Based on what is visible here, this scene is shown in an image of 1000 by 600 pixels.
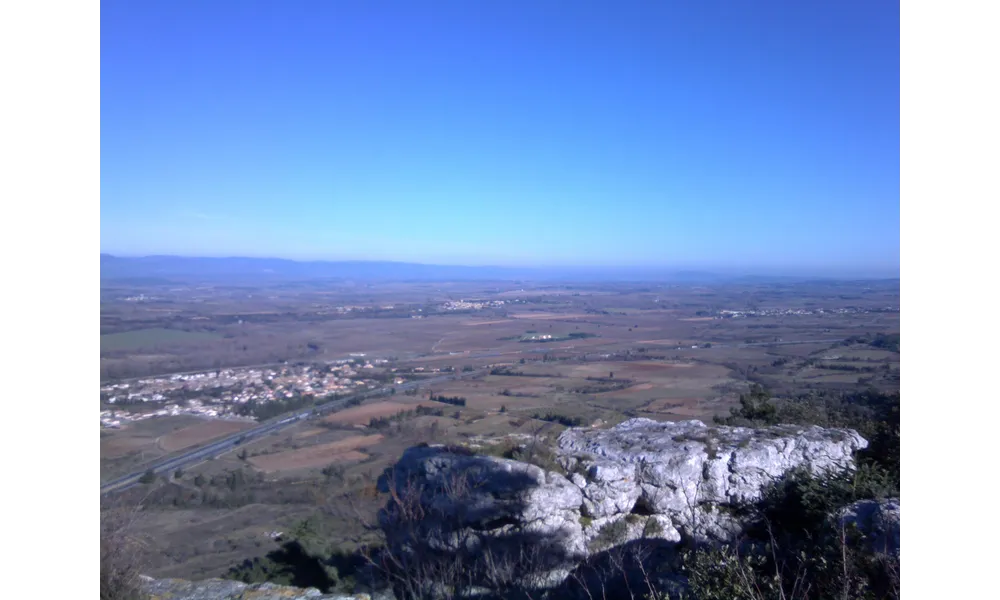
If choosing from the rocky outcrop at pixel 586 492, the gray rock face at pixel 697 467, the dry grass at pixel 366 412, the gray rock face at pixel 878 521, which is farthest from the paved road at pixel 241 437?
the gray rock face at pixel 878 521

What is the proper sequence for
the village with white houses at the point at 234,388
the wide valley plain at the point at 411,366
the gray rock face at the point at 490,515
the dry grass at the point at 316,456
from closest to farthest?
the wide valley plain at the point at 411,366 → the gray rock face at the point at 490,515 → the village with white houses at the point at 234,388 → the dry grass at the point at 316,456

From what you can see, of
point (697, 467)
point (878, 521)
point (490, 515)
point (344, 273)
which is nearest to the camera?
point (878, 521)

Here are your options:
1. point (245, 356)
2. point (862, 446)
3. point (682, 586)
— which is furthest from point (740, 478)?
point (245, 356)

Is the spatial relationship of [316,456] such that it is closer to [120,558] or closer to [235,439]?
[235,439]

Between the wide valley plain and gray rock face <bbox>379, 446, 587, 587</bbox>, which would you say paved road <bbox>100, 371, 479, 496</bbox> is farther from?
gray rock face <bbox>379, 446, 587, 587</bbox>

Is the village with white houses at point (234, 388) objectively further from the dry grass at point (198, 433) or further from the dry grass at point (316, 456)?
the dry grass at point (316, 456)

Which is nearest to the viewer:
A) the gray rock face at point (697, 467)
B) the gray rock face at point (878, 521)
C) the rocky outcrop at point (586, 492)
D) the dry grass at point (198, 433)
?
the gray rock face at point (878, 521)

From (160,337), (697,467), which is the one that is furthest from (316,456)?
(697,467)
